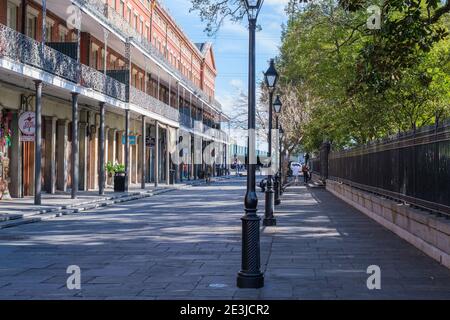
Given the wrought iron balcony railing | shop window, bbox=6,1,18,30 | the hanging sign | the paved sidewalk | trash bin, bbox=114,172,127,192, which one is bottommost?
the paved sidewalk

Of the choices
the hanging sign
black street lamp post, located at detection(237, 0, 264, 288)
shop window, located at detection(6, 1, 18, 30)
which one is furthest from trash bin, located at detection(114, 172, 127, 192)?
black street lamp post, located at detection(237, 0, 264, 288)

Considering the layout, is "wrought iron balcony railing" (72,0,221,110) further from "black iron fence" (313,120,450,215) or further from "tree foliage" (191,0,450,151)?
"black iron fence" (313,120,450,215)

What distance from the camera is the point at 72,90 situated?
2519cm

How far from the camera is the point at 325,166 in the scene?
146ft

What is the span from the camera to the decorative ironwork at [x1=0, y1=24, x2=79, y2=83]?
774 inches

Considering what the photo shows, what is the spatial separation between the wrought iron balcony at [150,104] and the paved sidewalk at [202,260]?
17883 millimetres

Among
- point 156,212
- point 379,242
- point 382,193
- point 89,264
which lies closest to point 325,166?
point 156,212

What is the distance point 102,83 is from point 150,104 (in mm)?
10437

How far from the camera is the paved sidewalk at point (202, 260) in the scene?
7922mm

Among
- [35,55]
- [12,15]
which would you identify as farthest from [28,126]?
[12,15]

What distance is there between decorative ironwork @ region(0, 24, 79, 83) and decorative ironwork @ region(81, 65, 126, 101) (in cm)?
150

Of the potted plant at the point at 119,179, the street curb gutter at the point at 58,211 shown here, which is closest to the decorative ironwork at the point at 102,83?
the potted plant at the point at 119,179
